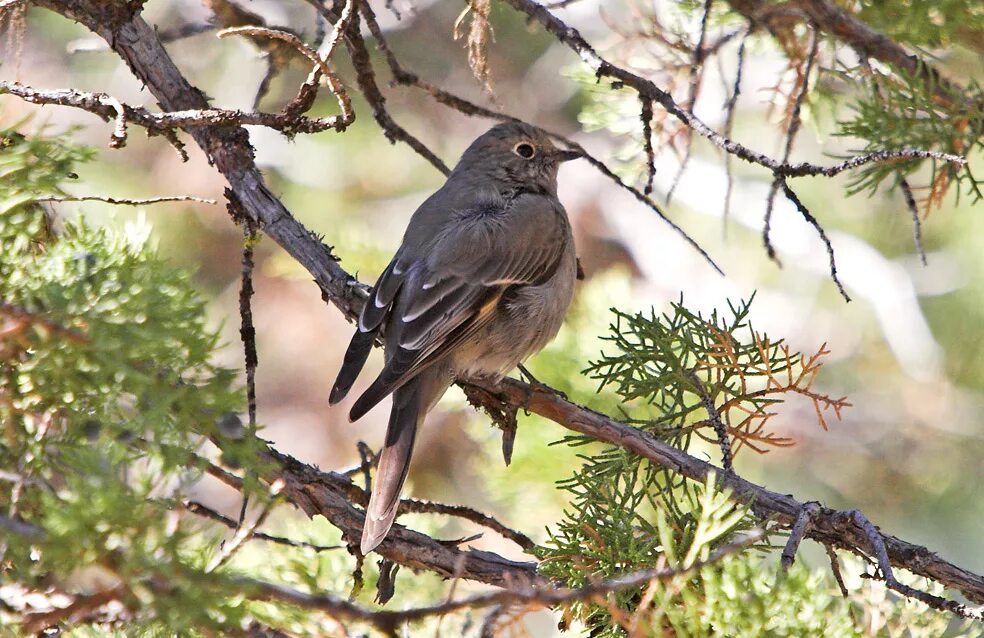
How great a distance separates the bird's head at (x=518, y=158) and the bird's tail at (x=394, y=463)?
1411 millimetres

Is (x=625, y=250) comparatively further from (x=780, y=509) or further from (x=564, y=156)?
(x=780, y=509)

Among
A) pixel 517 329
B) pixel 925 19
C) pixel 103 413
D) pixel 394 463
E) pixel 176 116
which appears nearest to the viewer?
pixel 103 413

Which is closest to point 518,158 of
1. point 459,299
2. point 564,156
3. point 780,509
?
point 564,156

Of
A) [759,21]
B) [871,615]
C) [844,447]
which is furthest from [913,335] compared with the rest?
[871,615]

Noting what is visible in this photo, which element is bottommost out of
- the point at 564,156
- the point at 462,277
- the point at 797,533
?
the point at 797,533

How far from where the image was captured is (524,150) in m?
4.54

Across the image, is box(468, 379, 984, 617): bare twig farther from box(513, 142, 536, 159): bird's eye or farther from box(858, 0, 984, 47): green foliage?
box(513, 142, 536, 159): bird's eye

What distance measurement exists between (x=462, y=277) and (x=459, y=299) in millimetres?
111

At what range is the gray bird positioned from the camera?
3.13 meters

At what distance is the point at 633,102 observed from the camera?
11.7 ft

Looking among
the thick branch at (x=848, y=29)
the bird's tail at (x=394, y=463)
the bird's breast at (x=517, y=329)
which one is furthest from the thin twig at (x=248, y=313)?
the thick branch at (x=848, y=29)

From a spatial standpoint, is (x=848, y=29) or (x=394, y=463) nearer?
(x=848, y=29)

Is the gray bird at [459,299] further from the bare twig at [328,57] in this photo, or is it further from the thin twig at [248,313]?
the bare twig at [328,57]

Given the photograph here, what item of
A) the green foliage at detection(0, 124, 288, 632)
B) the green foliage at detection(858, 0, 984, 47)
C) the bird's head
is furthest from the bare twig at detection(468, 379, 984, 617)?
the bird's head
